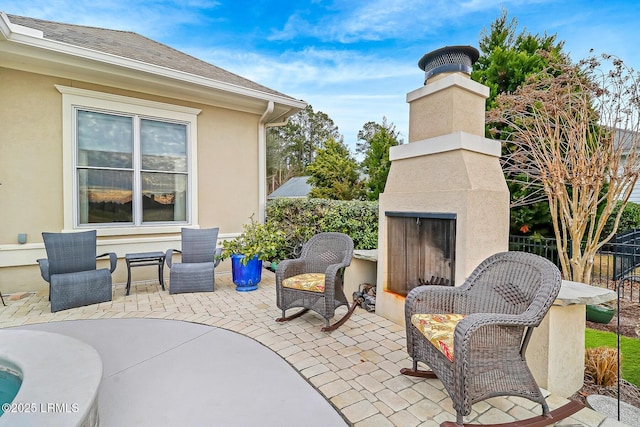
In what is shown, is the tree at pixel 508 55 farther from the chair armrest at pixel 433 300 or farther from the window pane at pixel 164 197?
the window pane at pixel 164 197

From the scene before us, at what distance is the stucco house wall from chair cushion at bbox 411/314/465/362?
5045 millimetres

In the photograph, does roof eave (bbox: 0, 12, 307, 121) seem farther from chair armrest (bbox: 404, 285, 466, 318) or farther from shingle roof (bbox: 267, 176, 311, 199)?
shingle roof (bbox: 267, 176, 311, 199)

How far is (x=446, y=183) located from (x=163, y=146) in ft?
17.1

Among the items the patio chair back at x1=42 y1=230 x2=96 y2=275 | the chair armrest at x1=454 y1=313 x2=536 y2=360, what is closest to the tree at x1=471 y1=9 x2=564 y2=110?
the chair armrest at x1=454 y1=313 x2=536 y2=360

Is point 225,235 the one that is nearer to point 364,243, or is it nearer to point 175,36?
point 364,243

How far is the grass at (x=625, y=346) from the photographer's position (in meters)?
3.06

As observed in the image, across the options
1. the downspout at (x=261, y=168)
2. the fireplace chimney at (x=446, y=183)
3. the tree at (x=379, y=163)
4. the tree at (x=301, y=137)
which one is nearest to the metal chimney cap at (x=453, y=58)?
the fireplace chimney at (x=446, y=183)

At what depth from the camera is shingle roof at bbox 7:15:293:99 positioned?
5324 millimetres

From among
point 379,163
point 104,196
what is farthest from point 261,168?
point 379,163

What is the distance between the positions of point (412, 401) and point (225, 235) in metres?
5.14

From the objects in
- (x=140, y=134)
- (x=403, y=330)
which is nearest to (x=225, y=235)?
(x=140, y=134)

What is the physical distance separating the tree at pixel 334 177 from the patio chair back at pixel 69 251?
9221mm

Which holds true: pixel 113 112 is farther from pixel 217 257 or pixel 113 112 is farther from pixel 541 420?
pixel 541 420

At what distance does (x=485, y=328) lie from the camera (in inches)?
77.1
